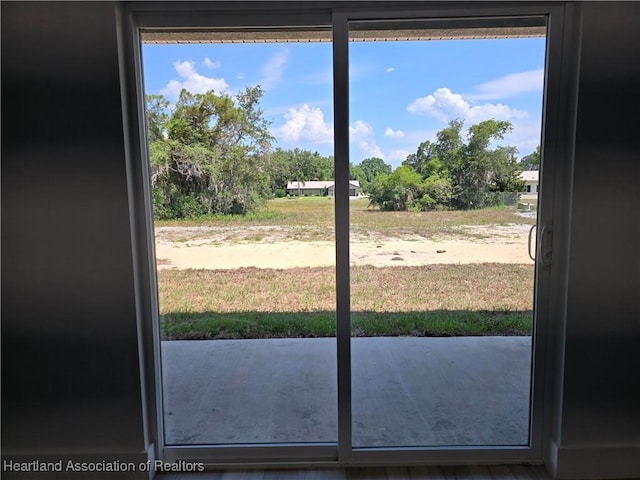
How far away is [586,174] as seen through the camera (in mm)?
1625

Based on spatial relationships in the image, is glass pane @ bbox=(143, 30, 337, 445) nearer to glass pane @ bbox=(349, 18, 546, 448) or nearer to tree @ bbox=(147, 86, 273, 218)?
tree @ bbox=(147, 86, 273, 218)

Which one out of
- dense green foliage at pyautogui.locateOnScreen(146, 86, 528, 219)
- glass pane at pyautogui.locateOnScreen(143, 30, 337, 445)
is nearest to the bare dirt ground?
glass pane at pyautogui.locateOnScreen(143, 30, 337, 445)

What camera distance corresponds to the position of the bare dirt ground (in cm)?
179

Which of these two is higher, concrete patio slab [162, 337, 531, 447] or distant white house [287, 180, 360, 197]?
distant white house [287, 180, 360, 197]

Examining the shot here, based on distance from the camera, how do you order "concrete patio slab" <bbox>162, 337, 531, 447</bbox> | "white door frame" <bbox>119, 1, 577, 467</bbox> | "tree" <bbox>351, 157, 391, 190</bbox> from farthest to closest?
"concrete patio slab" <bbox>162, 337, 531, 447</bbox> < "tree" <bbox>351, 157, 391, 190</bbox> < "white door frame" <bbox>119, 1, 577, 467</bbox>

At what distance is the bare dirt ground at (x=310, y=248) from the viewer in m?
1.79

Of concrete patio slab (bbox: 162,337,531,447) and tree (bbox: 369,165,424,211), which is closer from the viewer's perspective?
tree (bbox: 369,165,424,211)

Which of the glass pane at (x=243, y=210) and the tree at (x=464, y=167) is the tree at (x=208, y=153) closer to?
the glass pane at (x=243, y=210)

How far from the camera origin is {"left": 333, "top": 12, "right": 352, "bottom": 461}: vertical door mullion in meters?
1.64

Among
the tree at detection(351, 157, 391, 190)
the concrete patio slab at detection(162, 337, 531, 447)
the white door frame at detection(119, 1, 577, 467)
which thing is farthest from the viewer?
the concrete patio slab at detection(162, 337, 531, 447)

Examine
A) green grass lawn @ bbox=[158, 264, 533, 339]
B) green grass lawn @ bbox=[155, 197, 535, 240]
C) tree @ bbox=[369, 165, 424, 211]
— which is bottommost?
green grass lawn @ bbox=[158, 264, 533, 339]

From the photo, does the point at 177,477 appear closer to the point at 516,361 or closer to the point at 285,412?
the point at 285,412

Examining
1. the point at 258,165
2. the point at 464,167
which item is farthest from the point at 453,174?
the point at 258,165

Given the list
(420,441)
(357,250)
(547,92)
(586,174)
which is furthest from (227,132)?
(420,441)
